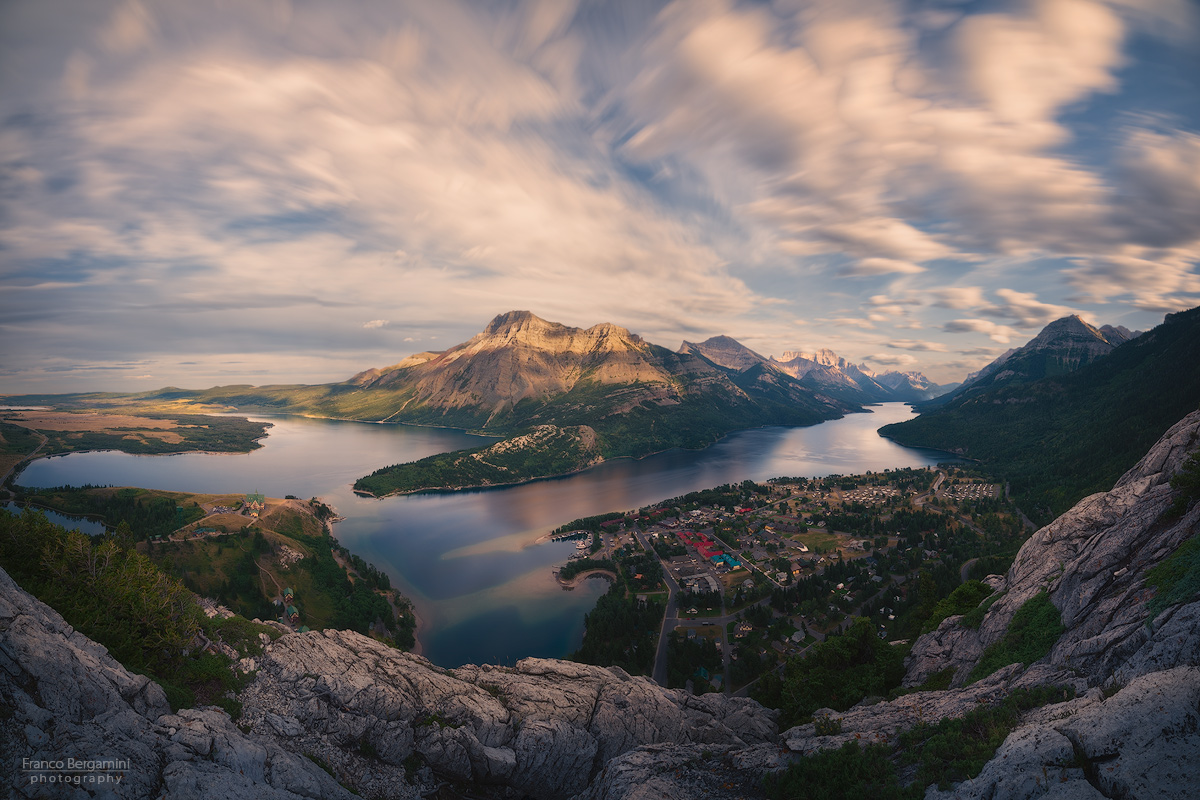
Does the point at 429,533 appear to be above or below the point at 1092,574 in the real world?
below

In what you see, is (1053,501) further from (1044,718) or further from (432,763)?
(432,763)

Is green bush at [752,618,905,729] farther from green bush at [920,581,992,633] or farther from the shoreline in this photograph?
the shoreline

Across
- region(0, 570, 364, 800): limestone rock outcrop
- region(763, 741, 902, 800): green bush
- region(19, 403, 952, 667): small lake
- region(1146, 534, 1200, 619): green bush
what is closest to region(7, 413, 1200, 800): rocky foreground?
region(0, 570, 364, 800): limestone rock outcrop

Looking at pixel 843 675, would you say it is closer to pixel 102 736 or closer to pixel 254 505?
pixel 102 736

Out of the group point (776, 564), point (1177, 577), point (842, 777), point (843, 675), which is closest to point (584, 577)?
point (776, 564)

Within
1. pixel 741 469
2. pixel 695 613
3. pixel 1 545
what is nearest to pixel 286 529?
pixel 1 545

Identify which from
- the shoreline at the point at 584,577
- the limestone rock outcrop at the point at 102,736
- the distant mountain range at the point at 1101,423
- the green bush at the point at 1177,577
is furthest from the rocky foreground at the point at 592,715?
the distant mountain range at the point at 1101,423
